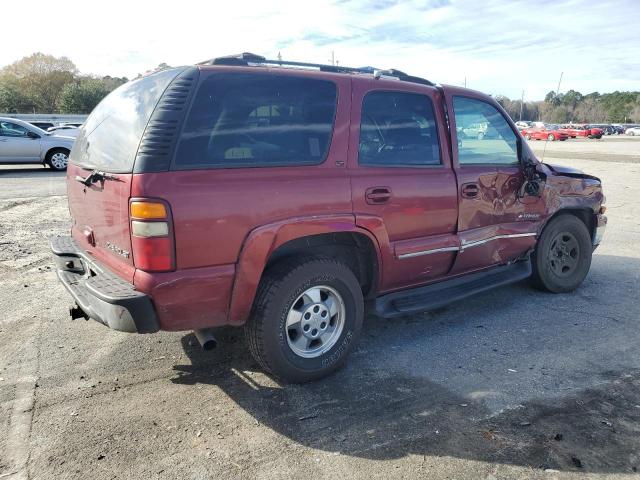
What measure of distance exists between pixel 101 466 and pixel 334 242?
193cm

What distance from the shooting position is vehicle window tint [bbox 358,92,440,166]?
352 cm

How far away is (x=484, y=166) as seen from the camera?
4273 millimetres

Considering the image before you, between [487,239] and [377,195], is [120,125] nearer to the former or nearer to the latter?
[377,195]

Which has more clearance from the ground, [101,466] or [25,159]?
[25,159]

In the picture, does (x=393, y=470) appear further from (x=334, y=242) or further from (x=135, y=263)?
(x=135, y=263)

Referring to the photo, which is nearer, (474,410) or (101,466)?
(101,466)

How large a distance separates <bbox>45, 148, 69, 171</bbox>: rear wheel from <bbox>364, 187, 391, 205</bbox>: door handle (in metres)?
14.3

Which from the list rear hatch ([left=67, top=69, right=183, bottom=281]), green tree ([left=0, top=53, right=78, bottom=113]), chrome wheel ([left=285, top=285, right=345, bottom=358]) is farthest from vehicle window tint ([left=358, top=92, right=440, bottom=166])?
green tree ([left=0, top=53, right=78, bottom=113])

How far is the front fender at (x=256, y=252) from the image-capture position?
2.91 meters

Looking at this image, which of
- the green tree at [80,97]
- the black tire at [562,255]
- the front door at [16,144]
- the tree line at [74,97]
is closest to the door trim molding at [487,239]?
the black tire at [562,255]

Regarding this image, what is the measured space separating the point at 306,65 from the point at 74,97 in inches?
2134

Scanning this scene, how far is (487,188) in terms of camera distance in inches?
168

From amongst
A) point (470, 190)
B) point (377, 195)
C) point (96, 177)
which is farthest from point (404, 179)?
point (96, 177)

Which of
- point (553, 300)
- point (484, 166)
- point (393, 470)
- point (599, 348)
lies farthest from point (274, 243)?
point (553, 300)
